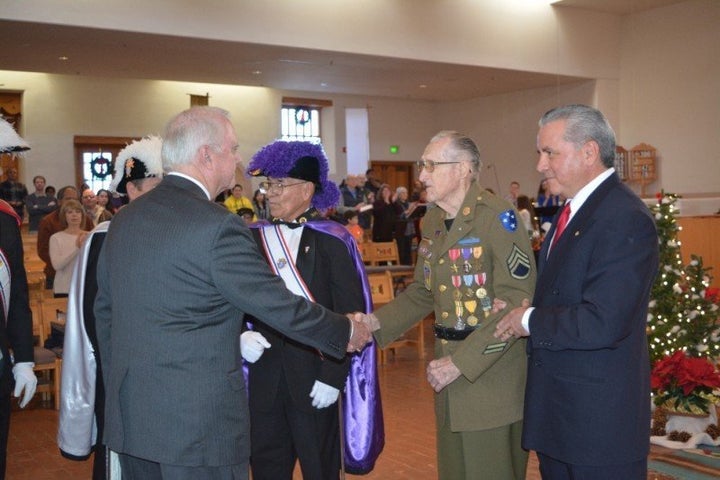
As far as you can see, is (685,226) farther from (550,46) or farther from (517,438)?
(517,438)

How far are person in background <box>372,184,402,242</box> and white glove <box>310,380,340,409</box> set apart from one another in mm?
12085

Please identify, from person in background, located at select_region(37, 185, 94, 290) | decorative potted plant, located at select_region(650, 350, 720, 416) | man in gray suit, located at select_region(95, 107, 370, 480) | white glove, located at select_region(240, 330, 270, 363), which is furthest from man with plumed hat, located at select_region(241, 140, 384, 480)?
person in background, located at select_region(37, 185, 94, 290)

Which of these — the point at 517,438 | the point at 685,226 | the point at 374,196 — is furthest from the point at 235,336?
the point at 374,196

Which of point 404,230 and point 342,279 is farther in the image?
point 404,230

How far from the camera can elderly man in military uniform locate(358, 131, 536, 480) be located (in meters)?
2.94

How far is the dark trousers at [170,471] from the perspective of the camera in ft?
7.67

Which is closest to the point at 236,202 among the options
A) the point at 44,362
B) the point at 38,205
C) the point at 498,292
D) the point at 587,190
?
the point at 38,205

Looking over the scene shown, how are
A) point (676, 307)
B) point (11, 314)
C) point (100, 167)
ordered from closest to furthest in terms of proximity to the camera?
point (11, 314) → point (676, 307) → point (100, 167)

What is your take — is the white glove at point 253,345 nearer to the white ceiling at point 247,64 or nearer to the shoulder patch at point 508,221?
the shoulder patch at point 508,221

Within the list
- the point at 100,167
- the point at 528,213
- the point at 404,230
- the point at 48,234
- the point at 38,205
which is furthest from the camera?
the point at 100,167

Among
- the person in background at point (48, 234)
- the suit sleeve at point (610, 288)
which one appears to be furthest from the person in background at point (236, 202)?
the suit sleeve at point (610, 288)

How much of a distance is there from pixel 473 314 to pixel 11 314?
184cm

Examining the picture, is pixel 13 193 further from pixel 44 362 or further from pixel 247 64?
pixel 44 362

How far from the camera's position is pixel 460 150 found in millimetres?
3131
